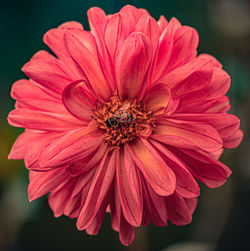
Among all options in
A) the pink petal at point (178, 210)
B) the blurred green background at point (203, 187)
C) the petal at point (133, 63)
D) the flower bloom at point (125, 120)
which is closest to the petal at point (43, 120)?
the flower bloom at point (125, 120)

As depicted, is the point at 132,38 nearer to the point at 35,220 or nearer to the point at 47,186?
the point at 47,186

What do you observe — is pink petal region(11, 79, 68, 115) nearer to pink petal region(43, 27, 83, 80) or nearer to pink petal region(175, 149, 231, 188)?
pink petal region(43, 27, 83, 80)

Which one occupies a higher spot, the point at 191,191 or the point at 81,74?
the point at 81,74

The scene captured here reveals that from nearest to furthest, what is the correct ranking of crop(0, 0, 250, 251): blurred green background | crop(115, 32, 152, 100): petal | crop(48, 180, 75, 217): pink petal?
1. crop(115, 32, 152, 100): petal
2. crop(48, 180, 75, 217): pink petal
3. crop(0, 0, 250, 251): blurred green background

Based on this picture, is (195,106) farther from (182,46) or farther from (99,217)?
(99,217)

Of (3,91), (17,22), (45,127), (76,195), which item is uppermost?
(17,22)

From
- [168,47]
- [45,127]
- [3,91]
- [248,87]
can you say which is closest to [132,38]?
[168,47]

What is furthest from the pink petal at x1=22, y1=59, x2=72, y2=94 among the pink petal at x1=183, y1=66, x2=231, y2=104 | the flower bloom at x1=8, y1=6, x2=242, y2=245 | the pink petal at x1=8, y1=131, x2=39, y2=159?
the pink petal at x1=183, y1=66, x2=231, y2=104
